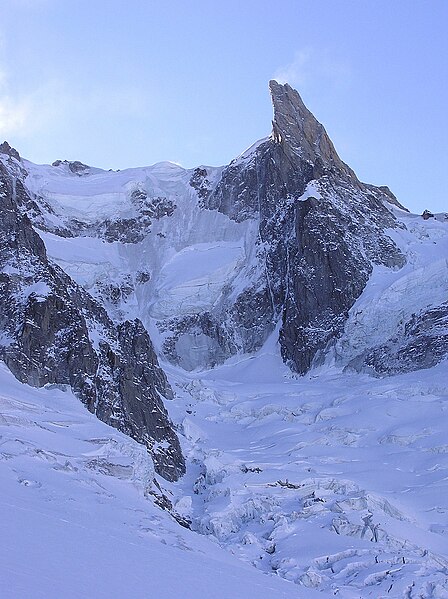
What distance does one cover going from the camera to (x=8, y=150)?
442 feet

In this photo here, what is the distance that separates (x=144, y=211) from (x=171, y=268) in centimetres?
1735

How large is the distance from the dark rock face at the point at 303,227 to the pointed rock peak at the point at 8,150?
117ft

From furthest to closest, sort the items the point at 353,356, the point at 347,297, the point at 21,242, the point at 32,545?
the point at 347,297
the point at 353,356
the point at 21,242
the point at 32,545

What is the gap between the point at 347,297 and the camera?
344ft

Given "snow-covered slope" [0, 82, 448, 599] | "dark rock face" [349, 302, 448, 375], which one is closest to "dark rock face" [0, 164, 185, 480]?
"snow-covered slope" [0, 82, 448, 599]

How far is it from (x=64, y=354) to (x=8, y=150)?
88.7 metres

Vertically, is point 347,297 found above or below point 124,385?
above

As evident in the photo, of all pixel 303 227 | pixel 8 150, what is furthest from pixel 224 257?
pixel 8 150

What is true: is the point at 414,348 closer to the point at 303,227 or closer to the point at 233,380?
the point at 233,380

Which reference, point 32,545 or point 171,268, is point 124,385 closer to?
point 32,545

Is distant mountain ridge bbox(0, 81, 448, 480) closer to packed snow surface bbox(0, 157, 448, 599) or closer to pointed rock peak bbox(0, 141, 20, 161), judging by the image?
pointed rock peak bbox(0, 141, 20, 161)

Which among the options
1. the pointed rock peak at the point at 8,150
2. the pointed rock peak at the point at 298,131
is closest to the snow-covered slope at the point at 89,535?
the pointed rock peak at the point at 298,131

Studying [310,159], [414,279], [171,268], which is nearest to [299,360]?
[414,279]

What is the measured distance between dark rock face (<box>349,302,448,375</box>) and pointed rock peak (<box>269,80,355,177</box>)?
44.4 meters
